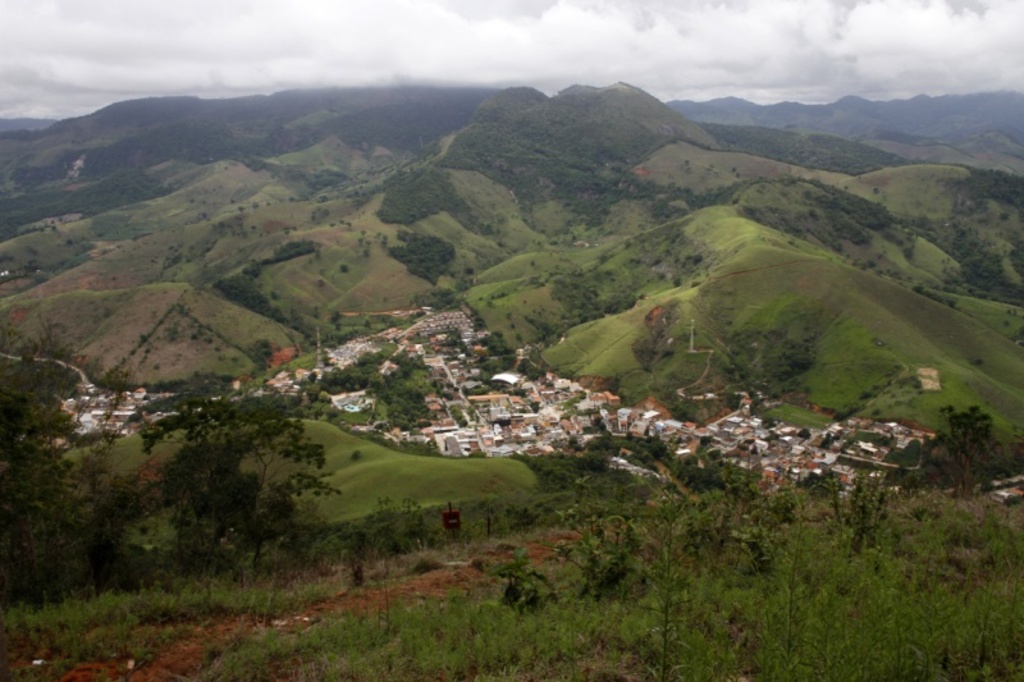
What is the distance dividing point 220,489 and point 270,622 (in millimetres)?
11886

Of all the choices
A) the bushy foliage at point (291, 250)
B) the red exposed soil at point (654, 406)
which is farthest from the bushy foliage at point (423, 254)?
the red exposed soil at point (654, 406)

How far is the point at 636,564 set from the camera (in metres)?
7.97

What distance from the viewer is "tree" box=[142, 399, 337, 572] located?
18625 mm

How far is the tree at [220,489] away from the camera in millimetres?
18625

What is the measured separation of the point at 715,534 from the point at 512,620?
4.21 meters

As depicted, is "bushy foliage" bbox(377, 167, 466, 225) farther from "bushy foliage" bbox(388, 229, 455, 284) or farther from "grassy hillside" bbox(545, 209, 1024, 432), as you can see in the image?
"grassy hillside" bbox(545, 209, 1024, 432)

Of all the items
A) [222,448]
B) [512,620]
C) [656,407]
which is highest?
[512,620]

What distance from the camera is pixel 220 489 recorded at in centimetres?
1897

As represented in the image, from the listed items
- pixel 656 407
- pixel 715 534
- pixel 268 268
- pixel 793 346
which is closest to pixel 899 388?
pixel 793 346

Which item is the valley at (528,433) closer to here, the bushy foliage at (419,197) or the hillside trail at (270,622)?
the hillside trail at (270,622)

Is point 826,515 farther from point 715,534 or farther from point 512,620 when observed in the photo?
point 512,620

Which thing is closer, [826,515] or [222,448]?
[826,515]

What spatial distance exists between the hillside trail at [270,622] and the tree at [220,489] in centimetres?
987

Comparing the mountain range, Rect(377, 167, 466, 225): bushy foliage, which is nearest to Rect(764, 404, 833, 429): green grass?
the mountain range
